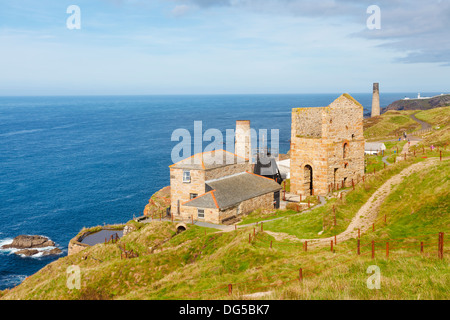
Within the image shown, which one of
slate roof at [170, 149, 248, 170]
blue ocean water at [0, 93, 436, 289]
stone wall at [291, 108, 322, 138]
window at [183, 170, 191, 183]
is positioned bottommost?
blue ocean water at [0, 93, 436, 289]

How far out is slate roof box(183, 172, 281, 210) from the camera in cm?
3453

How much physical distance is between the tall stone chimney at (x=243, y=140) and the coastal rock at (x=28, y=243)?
29.2 metres

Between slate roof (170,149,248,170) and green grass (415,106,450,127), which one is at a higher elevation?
green grass (415,106,450,127)

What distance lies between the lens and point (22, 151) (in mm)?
117500

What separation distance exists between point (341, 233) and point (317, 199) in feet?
37.0

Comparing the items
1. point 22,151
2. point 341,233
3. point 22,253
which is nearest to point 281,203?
point 341,233

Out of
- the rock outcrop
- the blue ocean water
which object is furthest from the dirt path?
the rock outcrop

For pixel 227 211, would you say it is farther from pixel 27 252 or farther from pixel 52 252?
pixel 27 252

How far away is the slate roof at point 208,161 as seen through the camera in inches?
1457

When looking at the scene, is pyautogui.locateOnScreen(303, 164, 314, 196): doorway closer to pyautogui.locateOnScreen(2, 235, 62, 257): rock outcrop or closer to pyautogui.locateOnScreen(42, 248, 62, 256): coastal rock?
pyautogui.locateOnScreen(42, 248, 62, 256): coastal rock

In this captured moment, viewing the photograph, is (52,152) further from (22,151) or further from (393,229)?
(393,229)

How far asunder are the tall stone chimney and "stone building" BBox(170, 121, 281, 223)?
5.96 feet

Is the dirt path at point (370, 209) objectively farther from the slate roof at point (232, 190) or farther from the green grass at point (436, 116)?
the green grass at point (436, 116)
